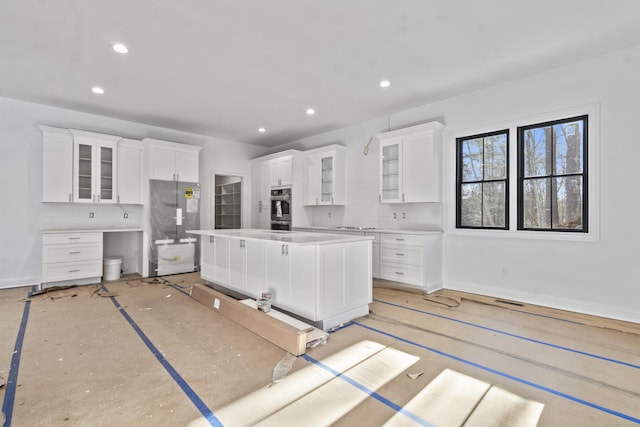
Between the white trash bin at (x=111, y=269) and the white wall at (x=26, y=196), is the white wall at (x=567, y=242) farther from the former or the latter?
the white wall at (x=26, y=196)

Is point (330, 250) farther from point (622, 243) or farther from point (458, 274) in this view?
point (622, 243)

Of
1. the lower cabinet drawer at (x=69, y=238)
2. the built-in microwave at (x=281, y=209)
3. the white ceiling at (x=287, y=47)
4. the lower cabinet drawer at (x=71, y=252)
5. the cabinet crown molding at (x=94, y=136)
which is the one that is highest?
the white ceiling at (x=287, y=47)

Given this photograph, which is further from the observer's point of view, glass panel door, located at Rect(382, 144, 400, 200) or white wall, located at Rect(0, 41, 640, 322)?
glass panel door, located at Rect(382, 144, 400, 200)

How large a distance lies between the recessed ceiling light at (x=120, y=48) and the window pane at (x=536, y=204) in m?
4.96

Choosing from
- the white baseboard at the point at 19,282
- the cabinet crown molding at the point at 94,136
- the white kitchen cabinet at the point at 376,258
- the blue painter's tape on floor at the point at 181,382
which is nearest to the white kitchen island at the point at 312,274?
the blue painter's tape on floor at the point at 181,382

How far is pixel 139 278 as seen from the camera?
540 cm

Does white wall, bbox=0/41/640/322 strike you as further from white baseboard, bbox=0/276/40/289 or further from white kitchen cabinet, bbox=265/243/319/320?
white kitchen cabinet, bbox=265/243/319/320

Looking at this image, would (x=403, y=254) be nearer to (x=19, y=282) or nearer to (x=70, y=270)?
(x=70, y=270)

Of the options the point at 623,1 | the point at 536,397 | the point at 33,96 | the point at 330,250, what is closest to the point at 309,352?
the point at 330,250

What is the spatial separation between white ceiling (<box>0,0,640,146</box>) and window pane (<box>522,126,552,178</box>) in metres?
0.76

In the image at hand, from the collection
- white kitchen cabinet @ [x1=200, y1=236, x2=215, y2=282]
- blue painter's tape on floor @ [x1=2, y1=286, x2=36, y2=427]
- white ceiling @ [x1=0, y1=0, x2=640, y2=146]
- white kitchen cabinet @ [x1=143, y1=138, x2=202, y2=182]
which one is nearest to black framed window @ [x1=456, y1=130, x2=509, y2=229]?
white ceiling @ [x1=0, y1=0, x2=640, y2=146]

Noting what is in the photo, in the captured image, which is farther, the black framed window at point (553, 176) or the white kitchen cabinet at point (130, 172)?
the white kitchen cabinet at point (130, 172)

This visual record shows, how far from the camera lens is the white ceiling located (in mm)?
2654

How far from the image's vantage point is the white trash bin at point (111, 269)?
5238 millimetres
